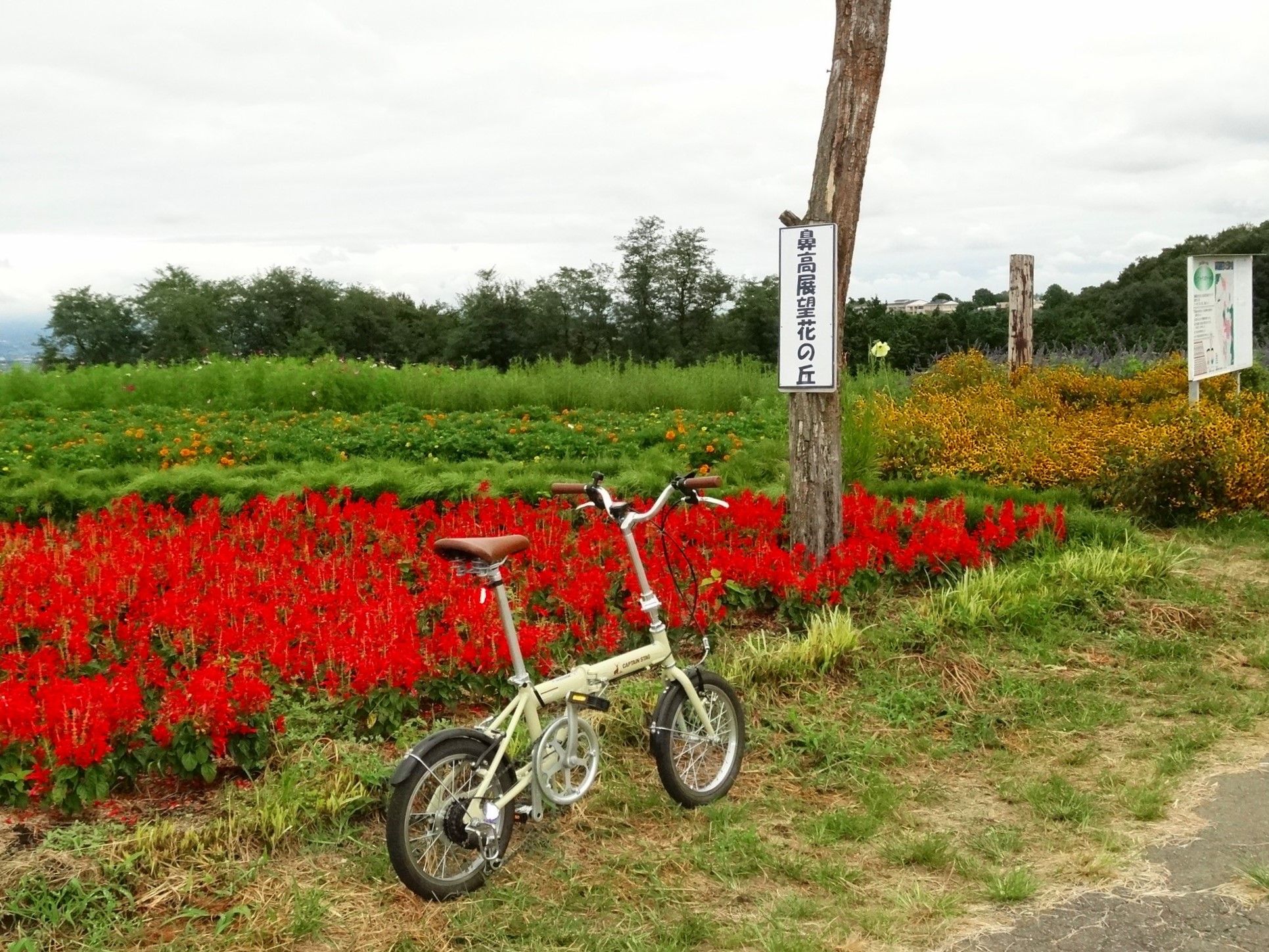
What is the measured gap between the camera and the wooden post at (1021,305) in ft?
51.0

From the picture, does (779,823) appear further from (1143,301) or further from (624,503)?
(1143,301)

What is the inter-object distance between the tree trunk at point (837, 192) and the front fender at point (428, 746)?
10.9 feet

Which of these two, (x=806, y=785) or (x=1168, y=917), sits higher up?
(x=806, y=785)

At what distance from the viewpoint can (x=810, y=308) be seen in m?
6.35

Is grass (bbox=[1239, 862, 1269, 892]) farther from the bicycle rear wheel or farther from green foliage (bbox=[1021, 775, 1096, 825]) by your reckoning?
the bicycle rear wheel

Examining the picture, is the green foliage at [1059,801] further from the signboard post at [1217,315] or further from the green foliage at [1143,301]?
the green foliage at [1143,301]

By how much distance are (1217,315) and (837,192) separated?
242 inches

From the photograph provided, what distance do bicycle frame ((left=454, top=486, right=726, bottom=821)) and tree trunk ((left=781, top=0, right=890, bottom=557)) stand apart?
2.53 meters

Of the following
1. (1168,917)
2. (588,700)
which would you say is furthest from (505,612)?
(1168,917)

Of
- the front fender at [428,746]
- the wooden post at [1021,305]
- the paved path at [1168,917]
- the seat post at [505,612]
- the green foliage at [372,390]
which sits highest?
the wooden post at [1021,305]

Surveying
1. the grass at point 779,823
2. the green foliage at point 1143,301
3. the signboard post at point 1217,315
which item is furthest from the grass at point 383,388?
the green foliage at point 1143,301

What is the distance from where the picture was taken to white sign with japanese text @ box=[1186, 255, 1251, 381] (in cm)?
1030

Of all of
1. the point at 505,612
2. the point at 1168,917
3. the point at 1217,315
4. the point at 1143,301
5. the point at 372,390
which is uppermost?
the point at 1143,301

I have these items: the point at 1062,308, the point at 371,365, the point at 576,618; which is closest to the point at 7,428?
the point at 371,365
